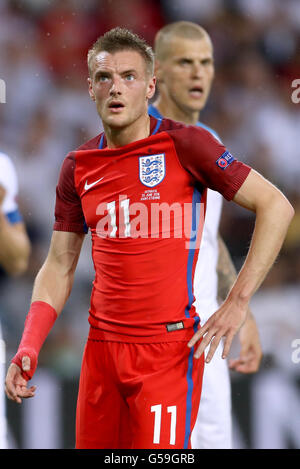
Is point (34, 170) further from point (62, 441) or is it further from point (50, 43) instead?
point (62, 441)

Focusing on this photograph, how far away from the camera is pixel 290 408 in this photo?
13.3 ft

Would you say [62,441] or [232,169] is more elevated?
[232,169]

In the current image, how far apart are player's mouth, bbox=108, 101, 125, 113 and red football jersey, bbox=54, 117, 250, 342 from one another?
0.11m

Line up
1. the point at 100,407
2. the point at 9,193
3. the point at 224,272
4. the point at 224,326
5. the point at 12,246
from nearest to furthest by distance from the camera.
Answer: the point at 224,326 → the point at 100,407 → the point at 12,246 → the point at 9,193 → the point at 224,272

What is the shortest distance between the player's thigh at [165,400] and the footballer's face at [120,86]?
26.8 inches

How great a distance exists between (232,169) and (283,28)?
283 cm

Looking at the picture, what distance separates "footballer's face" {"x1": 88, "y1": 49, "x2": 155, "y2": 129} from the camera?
2225mm

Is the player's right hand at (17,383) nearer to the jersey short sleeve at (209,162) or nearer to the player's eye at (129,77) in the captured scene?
the jersey short sleeve at (209,162)

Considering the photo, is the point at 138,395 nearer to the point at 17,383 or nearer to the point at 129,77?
the point at 17,383

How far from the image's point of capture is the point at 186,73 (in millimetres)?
3334

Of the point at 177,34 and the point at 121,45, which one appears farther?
the point at 177,34

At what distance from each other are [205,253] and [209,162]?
3.25 feet

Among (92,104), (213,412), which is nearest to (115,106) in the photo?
(213,412)
